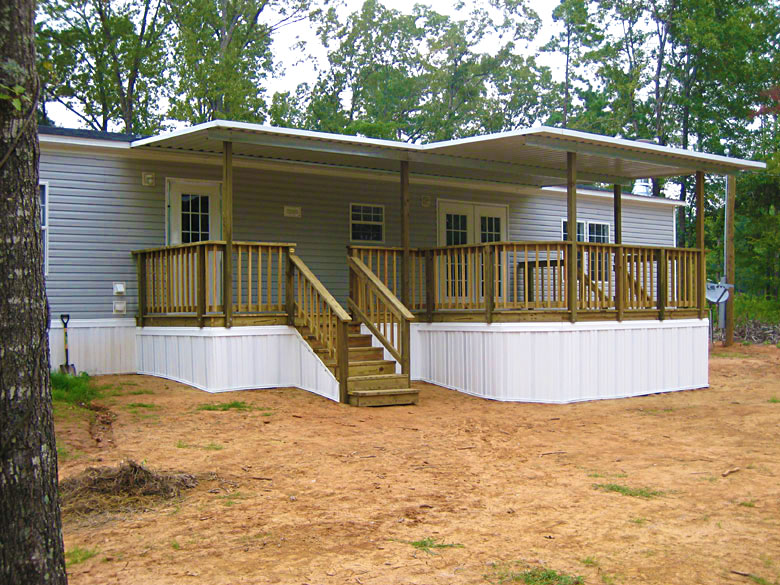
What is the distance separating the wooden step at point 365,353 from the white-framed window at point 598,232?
7804 millimetres

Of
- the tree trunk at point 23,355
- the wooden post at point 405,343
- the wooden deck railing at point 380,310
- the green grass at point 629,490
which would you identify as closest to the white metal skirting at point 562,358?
the wooden deck railing at point 380,310

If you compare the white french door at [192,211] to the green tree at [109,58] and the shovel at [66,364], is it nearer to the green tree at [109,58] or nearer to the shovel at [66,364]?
the shovel at [66,364]

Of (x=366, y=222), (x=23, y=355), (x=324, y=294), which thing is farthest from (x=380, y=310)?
(x=23, y=355)

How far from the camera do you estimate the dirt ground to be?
451 centimetres

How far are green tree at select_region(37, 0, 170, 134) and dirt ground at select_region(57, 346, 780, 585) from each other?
18168 mm

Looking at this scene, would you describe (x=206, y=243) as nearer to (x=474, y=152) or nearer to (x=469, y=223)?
(x=474, y=152)

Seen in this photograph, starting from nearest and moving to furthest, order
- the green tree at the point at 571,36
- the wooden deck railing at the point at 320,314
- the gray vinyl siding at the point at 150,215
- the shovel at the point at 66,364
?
the wooden deck railing at the point at 320,314 → the shovel at the point at 66,364 → the gray vinyl siding at the point at 150,215 → the green tree at the point at 571,36

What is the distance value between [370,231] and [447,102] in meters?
23.2

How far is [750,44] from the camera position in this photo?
29062 mm

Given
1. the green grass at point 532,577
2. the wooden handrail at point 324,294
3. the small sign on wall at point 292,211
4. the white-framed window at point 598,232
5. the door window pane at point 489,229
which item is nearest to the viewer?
the green grass at point 532,577

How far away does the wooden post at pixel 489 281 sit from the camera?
1076 cm

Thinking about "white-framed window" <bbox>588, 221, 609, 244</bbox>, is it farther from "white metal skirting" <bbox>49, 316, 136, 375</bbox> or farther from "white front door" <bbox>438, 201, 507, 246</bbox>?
"white metal skirting" <bbox>49, 316, 136, 375</bbox>

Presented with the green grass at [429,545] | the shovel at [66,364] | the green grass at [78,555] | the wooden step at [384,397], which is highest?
the shovel at [66,364]

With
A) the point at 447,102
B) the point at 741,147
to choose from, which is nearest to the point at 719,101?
the point at 741,147
